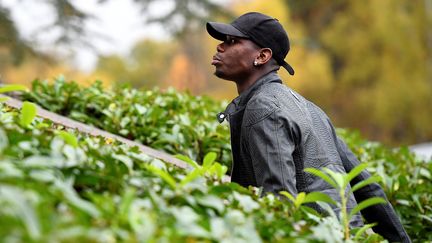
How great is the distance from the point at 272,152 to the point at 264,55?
0.76 m

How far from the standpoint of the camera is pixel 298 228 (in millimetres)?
2516

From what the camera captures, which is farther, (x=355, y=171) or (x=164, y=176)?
(x=355, y=171)

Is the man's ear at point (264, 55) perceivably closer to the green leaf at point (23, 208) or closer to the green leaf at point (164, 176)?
the green leaf at point (164, 176)

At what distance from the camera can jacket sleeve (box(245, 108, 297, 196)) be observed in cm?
341

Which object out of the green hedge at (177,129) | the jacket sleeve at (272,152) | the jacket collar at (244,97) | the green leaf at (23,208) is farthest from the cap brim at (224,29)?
the green leaf at (23,208)

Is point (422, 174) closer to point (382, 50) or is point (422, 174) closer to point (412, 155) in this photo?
point (412, 155)

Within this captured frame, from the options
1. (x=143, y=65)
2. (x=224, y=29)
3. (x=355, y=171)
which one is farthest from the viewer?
(x=143, y=65)

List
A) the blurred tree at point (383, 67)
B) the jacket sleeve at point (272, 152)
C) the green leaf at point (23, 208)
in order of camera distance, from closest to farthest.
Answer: the green leaf at point (23, 208), the jacket sleeve at point (272, 152), the blurred tree at point (383, 67)

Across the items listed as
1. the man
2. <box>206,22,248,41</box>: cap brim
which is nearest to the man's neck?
the man

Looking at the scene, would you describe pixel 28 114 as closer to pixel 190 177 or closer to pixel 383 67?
pixel 190 177

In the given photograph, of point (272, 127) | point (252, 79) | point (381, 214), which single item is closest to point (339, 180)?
point (272, 127)

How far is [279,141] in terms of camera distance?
3.53 meters

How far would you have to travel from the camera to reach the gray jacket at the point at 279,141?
347cm

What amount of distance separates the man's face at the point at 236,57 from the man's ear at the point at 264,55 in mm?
23
